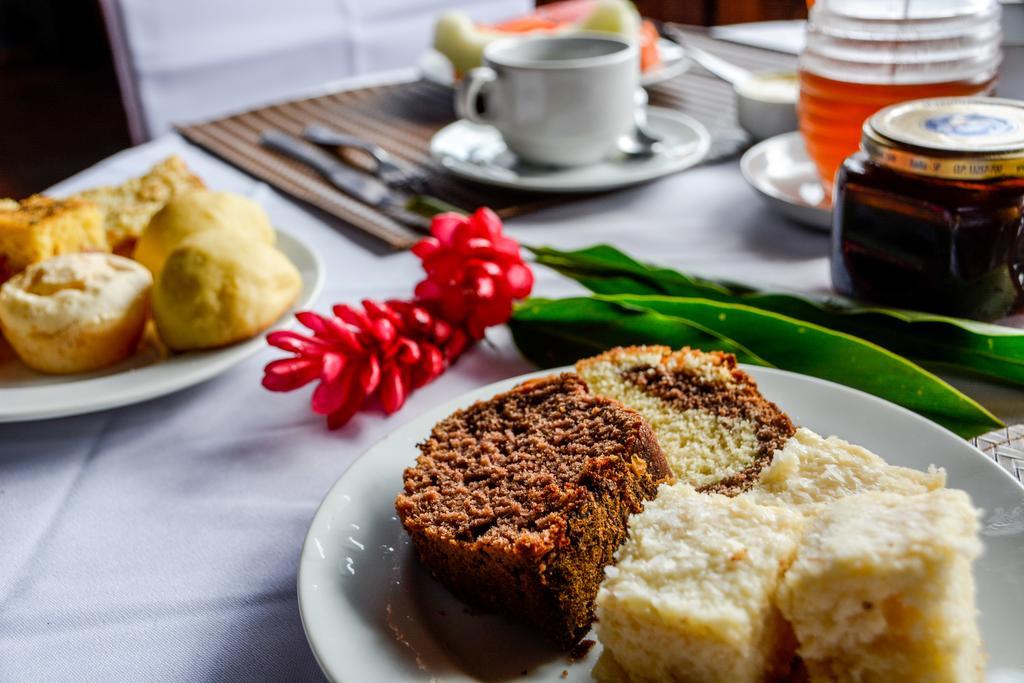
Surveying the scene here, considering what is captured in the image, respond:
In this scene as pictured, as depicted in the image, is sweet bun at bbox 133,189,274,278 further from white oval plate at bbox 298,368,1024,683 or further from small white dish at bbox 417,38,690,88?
small white dish at bbox 417,38,690,88

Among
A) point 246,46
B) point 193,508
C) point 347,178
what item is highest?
point 246,46

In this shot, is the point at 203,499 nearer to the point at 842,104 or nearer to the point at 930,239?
the point at 930,239

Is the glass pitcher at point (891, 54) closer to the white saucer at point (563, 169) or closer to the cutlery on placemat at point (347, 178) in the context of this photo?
the white saucer at point (563, 169)

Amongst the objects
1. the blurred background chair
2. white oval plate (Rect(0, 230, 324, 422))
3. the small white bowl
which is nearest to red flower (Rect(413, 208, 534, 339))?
white oval plate (Rect(0, 230, 324, 422))

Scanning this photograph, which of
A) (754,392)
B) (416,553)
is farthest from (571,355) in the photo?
(416,553)

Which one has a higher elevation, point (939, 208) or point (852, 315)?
point (939, 208)

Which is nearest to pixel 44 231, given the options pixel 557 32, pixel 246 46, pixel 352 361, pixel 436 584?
pixel 352 361

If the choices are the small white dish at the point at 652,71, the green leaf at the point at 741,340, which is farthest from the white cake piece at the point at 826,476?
the small white dish at the point at 652,71
